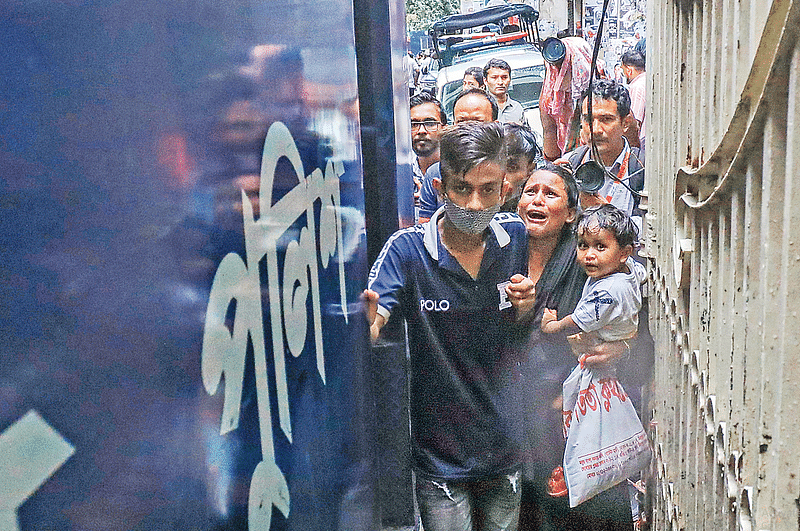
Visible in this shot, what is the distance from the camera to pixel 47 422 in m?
0.67

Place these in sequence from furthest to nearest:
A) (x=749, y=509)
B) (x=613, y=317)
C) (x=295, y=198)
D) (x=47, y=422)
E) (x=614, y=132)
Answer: (x=614, y=132) < (x=613, y=317) < (x=295, y=198) < (x=749, y=509) < (x=47, y=422)

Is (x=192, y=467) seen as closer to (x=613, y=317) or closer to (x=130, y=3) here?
(x=130, y=3)

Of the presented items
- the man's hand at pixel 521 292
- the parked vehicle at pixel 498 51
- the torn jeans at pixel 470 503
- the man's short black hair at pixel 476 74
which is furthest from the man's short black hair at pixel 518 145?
the parked vehicle at pixel 498 51

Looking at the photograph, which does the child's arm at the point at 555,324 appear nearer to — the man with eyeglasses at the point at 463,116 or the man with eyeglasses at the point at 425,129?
the man with eyeglasses at the point at 463,116

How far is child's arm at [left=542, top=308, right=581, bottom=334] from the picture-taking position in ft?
8.89

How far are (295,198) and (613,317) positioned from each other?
1.36 m

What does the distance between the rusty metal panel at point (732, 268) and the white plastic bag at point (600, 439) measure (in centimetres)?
19

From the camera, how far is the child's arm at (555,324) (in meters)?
2.71

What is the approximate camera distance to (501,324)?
2.75 m

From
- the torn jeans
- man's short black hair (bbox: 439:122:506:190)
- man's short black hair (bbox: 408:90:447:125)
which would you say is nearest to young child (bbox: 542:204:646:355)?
man's short black hair (bbox: 439:122:506:190)

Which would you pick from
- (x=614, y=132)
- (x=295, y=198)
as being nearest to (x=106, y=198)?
(x=295, y=198)

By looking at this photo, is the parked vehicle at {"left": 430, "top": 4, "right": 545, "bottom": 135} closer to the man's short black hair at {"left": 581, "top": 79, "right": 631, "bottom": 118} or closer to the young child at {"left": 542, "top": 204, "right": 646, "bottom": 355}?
the man's short black hair at {"left": 581, "top": 79, "right": 631, "bottom": 118}

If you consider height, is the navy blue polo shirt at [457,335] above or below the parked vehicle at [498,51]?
below

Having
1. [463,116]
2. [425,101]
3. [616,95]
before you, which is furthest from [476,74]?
[616,95]
